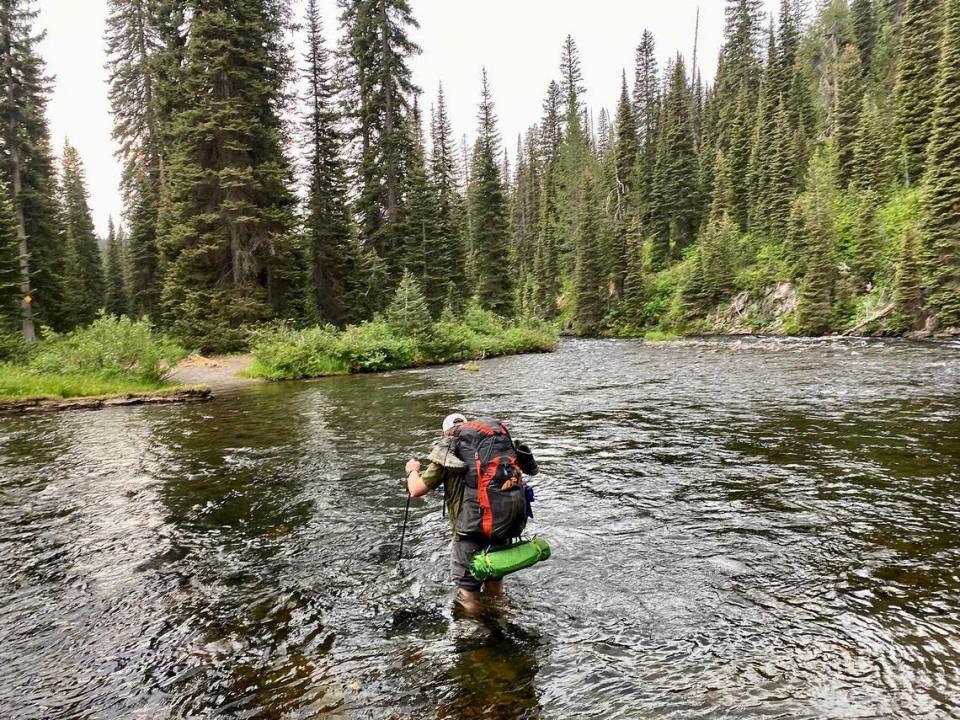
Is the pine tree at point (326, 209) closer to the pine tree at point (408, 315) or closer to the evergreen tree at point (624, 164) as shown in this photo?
the pine tree at point (408, 315)

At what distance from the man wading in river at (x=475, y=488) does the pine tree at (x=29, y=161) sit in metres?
33.9

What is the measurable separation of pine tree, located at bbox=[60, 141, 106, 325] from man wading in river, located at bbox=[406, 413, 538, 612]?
4179cm

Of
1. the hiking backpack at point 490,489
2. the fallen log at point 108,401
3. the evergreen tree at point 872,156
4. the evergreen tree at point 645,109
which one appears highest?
the evergreen tree at point 645,109

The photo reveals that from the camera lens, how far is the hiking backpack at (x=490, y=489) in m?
4.71

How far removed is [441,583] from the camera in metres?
5.81

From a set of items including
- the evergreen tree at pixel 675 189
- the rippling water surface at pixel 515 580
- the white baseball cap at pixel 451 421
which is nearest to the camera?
the rippling water surface at pixel 515 580

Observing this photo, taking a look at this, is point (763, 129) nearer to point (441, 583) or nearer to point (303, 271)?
point (303, 271)

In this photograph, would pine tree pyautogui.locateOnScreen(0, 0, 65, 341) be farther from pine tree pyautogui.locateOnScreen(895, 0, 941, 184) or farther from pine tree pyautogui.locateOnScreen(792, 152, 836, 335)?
pine tree pyautogui.locateOnScreen(895, 0, 941, 184)

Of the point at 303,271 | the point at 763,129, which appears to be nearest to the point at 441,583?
the point at 303,271

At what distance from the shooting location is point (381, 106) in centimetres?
3831

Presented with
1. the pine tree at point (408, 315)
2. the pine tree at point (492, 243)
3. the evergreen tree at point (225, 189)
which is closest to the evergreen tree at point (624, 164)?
the pine tree at point (492, 243)

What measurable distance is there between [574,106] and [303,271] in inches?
2380

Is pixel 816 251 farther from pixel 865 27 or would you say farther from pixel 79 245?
pixel 79 245

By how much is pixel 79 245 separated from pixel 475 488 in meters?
61.8
